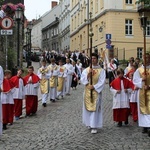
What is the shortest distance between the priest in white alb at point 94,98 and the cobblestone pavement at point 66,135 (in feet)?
0.91

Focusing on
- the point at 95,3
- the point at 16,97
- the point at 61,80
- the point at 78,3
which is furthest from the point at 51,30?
the point at 16,97

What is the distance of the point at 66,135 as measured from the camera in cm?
977

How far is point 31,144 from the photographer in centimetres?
873

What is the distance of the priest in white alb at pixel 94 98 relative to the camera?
10320 millimetres

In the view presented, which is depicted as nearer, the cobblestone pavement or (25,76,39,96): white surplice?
the cobblestone pavement

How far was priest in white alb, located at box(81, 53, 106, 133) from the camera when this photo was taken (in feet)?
33.9

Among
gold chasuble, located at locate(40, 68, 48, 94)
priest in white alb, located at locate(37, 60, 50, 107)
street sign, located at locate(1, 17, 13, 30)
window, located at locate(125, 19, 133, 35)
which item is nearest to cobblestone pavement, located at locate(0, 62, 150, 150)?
priest in white alb, located at locate(37, 60, 50, 107)

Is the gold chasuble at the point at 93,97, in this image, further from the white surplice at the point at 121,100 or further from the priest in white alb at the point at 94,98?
the white surplice at the point at 121,100

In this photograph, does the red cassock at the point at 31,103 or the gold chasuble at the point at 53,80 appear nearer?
the red cassock at the point at 31,103

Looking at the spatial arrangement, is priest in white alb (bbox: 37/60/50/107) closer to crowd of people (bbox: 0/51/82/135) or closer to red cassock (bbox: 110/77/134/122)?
crowd of people (bbox: 0/51/82/135)

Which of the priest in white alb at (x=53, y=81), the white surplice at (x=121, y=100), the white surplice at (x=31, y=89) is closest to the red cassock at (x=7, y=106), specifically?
the white surplice at (x=31, y=89)

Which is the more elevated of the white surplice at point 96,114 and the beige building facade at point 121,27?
the beige building facade at point 121,27

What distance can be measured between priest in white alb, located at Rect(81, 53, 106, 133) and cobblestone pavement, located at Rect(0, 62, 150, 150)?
0.28m

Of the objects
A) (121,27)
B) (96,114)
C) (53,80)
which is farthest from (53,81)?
(121,27)
